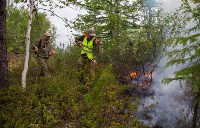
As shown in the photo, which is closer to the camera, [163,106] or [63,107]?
[63,107]

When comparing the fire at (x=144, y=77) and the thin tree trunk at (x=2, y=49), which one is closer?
the thin tree trunk at (x=2, y=49)

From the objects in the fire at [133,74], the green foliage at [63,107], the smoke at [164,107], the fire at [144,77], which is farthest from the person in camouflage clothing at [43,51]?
the smoke at [164,107]

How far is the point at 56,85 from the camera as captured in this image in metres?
7.49

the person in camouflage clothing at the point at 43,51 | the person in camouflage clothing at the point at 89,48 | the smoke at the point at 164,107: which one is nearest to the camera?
the smoke at the point at 164,107

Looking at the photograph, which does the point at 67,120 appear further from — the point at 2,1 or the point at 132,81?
the point at 132,81

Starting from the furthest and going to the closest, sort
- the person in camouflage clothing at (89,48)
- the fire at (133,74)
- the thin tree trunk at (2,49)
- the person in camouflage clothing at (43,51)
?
1. the fire at (133,74)
2. the person in camouflage clothing at (43,51)
3. the person in camouflage clothing at (89,48)
4. the thin tree trunk at (2,49)

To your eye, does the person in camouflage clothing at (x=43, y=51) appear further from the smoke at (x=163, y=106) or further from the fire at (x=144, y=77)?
the smoke at (x=163, y=106)

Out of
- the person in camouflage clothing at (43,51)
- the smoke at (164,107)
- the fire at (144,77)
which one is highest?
the person in camouflage clothing at (43,51)

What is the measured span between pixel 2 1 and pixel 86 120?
397 centimetres

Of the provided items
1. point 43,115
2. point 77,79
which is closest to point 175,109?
point 77,79

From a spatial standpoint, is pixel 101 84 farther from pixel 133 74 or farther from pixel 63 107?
pixel 133 74

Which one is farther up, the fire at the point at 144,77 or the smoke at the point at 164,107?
the fire at the point at 144,77

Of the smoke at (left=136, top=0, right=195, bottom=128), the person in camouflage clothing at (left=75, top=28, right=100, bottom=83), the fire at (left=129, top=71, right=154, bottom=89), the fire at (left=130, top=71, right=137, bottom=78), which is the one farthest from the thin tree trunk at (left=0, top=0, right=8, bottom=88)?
the fire at (left=130, top=71, right=137, bottom=78)

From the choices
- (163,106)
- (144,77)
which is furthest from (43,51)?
(163,106)
